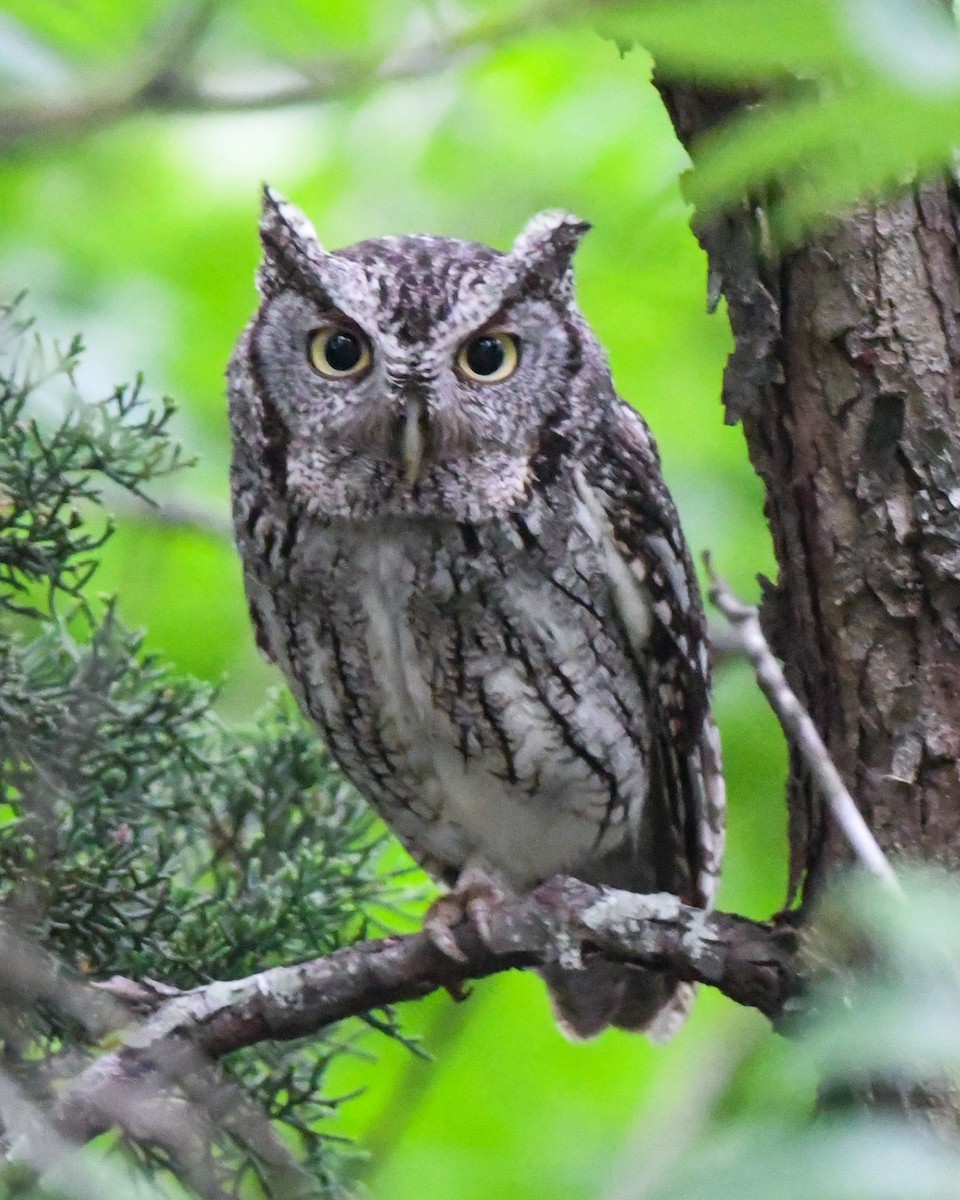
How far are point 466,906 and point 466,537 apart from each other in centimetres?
54

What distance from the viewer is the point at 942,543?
1664mm

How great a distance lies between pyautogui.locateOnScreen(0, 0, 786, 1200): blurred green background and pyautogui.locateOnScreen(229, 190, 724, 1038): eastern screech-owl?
1.23 ft

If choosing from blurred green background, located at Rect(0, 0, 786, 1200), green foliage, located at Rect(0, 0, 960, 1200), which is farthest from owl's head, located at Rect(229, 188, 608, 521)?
blurred green background, located at Rect(0, 0, 786, 1200)

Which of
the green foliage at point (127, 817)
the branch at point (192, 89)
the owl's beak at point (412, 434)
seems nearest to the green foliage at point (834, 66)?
the branch at point (192, 89)

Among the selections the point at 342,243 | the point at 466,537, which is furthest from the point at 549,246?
the point at 342,243

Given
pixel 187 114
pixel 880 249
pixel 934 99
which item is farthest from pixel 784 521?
pixel 934 99

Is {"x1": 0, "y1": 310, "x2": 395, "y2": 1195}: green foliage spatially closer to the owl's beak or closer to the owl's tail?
the owl's beak

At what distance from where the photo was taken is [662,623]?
2.17 meters

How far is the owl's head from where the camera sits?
1.99m

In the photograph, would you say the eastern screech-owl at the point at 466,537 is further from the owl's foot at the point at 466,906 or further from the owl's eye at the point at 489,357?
the owl's foot at the point at 466,906

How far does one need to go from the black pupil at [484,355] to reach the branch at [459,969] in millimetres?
729

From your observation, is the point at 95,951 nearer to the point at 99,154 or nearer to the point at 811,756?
the point at 811,756

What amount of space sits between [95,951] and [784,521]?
102cm

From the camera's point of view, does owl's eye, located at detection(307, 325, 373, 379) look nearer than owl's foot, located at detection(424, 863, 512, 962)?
No
